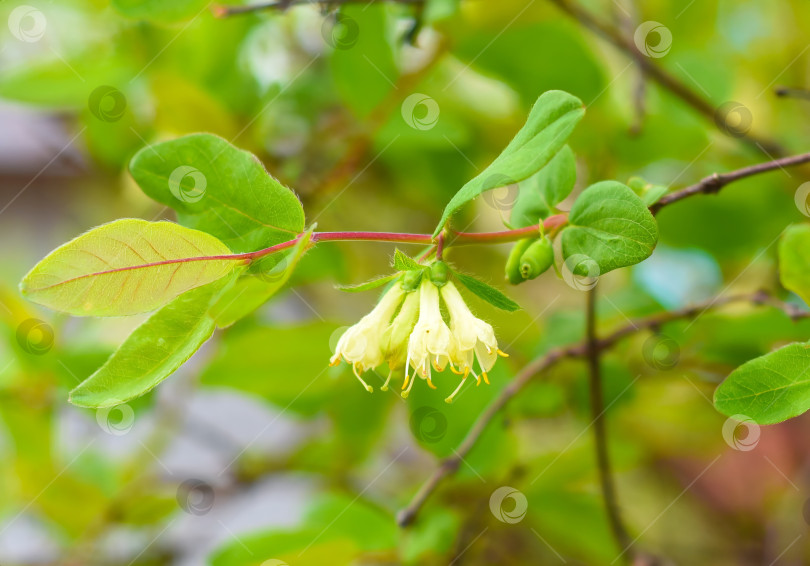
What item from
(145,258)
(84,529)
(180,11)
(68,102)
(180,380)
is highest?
(180,11)

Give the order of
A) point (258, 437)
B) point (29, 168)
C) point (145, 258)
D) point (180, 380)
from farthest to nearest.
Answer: point (29, 168)
point (258, 437)
point (180, 380)
point (145, 258)

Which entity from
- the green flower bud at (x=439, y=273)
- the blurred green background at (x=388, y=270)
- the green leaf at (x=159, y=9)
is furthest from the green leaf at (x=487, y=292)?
the green leaf at (x=159, y=9)

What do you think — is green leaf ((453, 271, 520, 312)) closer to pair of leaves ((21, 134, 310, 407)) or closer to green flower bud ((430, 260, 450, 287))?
green flower bud ((430, 260, 450, 287))

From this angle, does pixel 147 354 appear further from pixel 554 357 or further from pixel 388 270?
pixel 388 270

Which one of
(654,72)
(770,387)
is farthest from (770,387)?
(654,72)

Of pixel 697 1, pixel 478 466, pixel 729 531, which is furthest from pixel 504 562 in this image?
pixel 697 1

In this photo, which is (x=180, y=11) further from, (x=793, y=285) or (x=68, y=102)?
(x=793, y=285)
